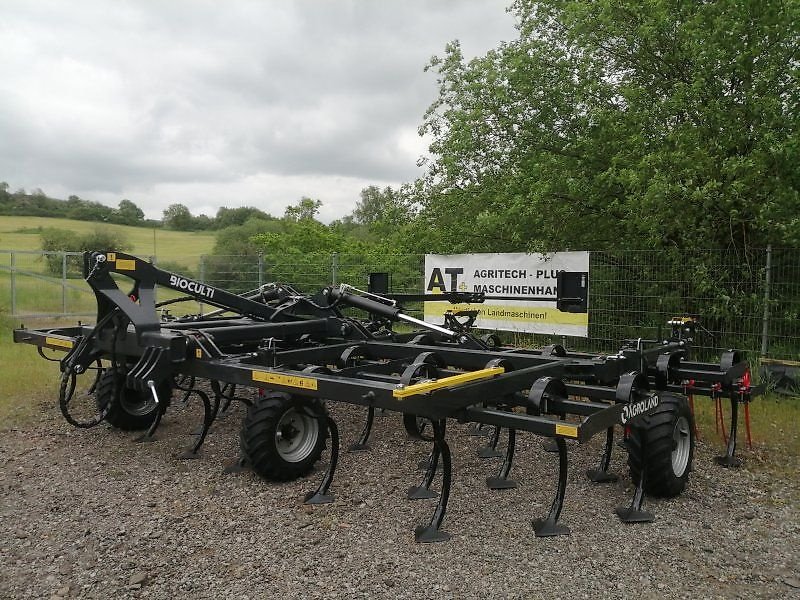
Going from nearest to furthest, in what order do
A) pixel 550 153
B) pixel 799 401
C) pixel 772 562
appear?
pixel 772 562 → pixel 799 401 → pixel 550 153

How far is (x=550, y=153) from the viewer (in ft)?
31.7

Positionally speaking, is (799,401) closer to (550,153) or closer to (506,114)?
(550,153)

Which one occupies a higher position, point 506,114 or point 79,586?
point 506,114

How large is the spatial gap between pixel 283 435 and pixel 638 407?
8.20ft

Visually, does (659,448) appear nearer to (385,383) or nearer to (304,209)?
(385,383)

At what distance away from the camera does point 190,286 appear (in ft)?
17.6

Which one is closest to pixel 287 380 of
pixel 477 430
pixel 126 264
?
pixel 126 264

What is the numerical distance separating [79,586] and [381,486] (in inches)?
80.3

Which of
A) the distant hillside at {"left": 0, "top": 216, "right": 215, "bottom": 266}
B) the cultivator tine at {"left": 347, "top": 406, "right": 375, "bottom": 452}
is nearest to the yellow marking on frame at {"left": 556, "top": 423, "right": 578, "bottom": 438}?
the cultivator tine at {"left": 347, "top": 406, "right": 375, "bottom": 452}

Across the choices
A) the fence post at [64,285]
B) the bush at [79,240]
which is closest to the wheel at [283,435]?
the fence post at [64,285]

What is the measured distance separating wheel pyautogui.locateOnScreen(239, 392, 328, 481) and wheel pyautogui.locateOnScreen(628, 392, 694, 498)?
2.18 meters

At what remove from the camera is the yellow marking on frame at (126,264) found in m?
5.07

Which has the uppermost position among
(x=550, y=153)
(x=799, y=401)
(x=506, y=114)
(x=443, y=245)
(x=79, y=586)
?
(x=506, y=114)

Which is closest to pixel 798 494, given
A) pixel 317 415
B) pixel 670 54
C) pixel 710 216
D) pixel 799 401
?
pixel 799 401
